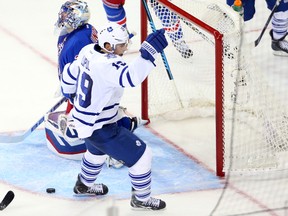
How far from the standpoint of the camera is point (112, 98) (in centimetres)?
409

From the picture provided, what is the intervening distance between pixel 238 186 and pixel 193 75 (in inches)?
37.1

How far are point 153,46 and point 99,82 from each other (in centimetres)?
26

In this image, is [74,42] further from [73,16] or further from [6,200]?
[6,200]

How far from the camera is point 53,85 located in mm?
5812

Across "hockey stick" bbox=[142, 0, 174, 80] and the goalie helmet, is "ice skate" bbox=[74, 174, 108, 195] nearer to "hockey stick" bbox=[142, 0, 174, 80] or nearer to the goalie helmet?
the goalie helmet

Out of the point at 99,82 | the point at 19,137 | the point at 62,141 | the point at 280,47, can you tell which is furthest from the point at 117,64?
the point at 280,47

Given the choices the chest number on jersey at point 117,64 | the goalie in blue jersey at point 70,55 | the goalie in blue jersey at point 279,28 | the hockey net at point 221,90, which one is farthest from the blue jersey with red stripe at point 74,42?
the goalie in blue jersey at point 279,28

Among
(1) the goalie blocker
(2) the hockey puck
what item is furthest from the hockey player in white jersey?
(1) the goalie blocker

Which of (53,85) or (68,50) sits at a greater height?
(68,50)

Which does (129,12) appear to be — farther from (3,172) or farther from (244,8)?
(3,172)

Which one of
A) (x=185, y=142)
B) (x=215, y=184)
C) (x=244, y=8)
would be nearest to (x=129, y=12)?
(x=244, y=8)

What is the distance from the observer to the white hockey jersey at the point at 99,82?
392 cm

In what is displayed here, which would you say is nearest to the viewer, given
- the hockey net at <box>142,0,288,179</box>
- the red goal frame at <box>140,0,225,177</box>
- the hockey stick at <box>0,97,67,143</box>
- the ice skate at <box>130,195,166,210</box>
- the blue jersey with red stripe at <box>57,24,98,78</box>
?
the ice skate at <box>130,195,166,210</box>

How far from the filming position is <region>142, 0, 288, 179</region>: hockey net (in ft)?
14.5
